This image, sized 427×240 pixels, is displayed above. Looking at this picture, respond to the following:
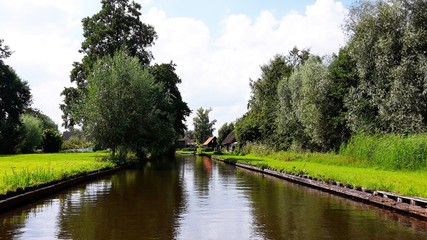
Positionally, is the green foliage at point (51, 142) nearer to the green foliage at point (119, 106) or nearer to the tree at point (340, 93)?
the green foliage at point (119, 106)

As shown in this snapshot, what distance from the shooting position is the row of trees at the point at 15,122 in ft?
252

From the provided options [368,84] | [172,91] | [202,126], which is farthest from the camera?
[202,126]

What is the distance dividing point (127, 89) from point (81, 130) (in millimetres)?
6177

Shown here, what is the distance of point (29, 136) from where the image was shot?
286ft

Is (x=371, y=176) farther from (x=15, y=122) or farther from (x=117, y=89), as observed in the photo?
(x=15, y=122)

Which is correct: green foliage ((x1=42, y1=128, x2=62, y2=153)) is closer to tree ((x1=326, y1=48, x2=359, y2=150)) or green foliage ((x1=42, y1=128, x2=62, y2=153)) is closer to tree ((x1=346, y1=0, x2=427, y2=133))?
tree ((x1=326, y1=48, x2=359, y2=150))

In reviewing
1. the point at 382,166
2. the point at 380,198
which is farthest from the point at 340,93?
the point at 380,198

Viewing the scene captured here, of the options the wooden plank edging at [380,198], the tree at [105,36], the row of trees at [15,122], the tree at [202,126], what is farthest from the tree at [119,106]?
the tree at [202,126]

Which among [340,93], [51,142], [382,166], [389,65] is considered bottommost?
[382,166]

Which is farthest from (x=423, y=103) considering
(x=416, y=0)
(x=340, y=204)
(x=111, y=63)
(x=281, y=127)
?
(x=111, y=63)

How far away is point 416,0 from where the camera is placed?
124ft

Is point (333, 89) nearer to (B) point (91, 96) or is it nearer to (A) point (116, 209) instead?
(B) point (91, 96)

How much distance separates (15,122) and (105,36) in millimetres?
33988

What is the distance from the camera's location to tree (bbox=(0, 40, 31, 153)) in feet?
251
